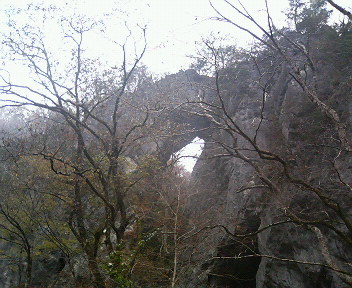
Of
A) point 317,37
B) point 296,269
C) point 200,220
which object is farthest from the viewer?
point 317,37

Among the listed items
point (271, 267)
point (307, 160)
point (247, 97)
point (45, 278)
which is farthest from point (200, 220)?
point (45, 278)

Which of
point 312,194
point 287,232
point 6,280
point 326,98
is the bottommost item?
point 6,280

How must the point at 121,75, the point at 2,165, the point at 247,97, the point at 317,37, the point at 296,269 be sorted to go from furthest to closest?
the point at 2,165 < the point at 247,97 < the point at 317,37 < the point at 121,75 < the point at 296,269

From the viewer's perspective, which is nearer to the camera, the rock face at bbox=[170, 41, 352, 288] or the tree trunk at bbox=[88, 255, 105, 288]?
the rock face at bbox=[170, 41, 352, 288]

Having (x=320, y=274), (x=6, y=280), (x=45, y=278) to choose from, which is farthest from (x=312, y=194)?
(x=6, y=280)

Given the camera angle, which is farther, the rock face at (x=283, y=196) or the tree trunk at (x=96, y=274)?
the tree trunk at (x=96, y=274)

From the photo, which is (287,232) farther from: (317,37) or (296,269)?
(317,37)

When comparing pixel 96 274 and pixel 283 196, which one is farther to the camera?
pixel 283 196

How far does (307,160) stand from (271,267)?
364cm

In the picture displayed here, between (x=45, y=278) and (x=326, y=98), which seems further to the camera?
(x=45, y=278)

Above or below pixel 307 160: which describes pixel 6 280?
below

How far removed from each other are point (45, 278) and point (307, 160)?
13.7 meters

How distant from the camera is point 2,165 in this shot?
18547mm

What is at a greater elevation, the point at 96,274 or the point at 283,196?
the point at 283,196
